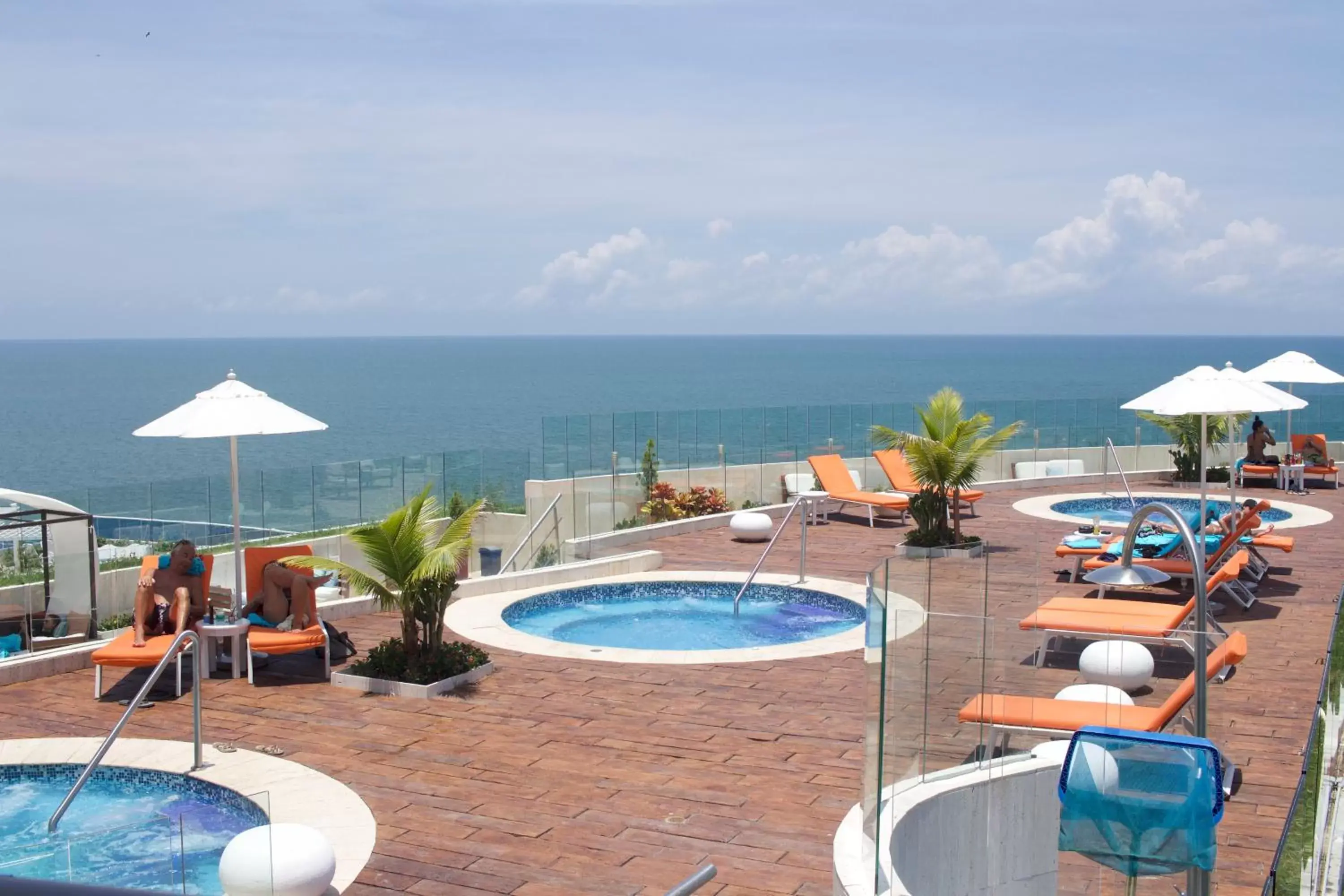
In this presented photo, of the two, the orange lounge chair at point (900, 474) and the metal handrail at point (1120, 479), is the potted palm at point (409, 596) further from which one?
the metal handrail at point (1120, 479)

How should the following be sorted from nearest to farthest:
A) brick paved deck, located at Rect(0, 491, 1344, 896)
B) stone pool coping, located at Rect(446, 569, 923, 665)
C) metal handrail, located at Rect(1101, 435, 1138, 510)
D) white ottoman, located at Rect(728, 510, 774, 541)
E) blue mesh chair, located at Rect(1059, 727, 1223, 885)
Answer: blue mesh chair, located at Rect(1059, 727, 1223, 885), brick paved deck, located at Rect(0, 491, 1344, 896), stone pool coping, located at Rect(446, 569, 923, 665), white ottoman, located at Rect(728, 510, 774, 541), metal handrail, located at Rect(1101, 435, 1138, 510)

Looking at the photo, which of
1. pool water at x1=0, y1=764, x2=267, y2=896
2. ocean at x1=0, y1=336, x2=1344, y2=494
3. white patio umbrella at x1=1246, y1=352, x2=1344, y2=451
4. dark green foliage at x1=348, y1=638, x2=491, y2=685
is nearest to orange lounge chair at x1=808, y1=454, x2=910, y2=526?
white patio umbrella at x1=1246, y1=352, x2=1344, y2=451

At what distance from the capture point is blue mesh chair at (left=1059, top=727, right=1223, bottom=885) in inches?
222

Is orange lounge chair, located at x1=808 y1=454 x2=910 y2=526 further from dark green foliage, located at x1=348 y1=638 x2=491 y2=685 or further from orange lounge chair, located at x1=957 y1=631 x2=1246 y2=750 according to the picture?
orange lounge chair, located at x1=957 y1=631 x2=1246 y2=750

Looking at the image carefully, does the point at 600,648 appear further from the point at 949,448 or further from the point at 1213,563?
the point at 949,448

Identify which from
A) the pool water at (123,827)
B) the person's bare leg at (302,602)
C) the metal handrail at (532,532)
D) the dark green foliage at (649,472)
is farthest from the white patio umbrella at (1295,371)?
the pool water at (123,827)

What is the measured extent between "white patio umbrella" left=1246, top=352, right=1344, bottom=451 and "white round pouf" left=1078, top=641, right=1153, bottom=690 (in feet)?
45.8

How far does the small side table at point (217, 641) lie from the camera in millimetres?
10242

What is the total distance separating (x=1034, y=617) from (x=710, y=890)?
2569 millimetres

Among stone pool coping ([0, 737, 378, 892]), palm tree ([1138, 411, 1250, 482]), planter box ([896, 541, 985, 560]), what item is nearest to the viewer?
stone pool coping ([0, 737, 378, 892])

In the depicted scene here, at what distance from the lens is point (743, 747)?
8.63 metres

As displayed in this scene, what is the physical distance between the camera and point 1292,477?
22.1 m

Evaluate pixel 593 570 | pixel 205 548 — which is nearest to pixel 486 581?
pixel 593 570

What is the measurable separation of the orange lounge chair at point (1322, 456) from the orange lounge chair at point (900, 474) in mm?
7100
